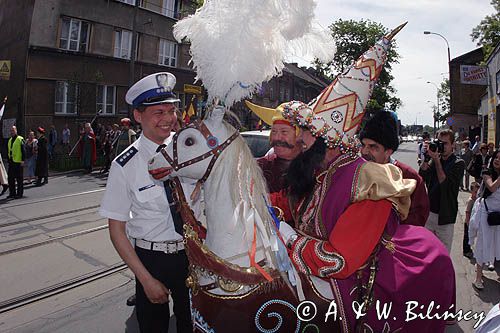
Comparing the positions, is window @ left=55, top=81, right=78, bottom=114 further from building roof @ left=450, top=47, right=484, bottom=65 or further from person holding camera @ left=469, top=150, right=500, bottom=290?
building roof @ left=450, top=47, right=484, bottom=65

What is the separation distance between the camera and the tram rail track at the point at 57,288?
156 inches

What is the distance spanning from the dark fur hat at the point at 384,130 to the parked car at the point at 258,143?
4406 millimetres

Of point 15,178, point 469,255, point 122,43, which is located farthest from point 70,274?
point 122,43

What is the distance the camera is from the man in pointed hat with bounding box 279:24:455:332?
6.68 ft

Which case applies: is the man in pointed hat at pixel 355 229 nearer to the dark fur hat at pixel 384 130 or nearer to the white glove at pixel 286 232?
the white glove at pixel 286 232

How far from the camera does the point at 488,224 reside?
16.4 ft

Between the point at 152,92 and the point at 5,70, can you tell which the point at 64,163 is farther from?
the point at 152,92

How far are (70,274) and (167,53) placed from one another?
2310 centimetres

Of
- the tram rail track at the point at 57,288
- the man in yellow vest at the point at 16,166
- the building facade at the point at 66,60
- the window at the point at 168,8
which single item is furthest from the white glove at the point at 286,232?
the window at the point at 168,8

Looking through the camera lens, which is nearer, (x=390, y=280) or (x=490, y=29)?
(x=390, y=280)

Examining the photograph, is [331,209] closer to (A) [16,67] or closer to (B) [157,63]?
(A) [16,67]

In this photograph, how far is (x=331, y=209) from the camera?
7.22 feet

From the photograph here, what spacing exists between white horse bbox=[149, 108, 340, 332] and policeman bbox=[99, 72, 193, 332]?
1.19 ft

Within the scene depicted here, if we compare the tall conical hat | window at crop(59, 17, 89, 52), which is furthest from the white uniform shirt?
window at crop(59, 17, 89, 52)
